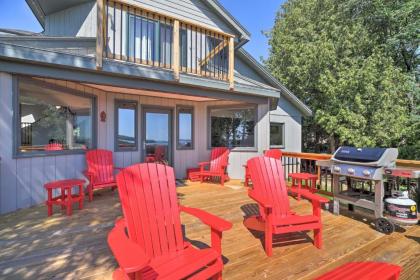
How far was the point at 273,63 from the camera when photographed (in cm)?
1620

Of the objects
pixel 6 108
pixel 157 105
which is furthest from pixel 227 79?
pixel 6 108

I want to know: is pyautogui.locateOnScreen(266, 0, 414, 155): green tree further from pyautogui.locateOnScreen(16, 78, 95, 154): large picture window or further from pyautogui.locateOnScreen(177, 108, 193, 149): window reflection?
pyautogui.locateOnScreen(16, 78, 95, 154): large picture window

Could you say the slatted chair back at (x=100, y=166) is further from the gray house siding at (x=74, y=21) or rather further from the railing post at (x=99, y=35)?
the gray house siding at (x=74, y=21)

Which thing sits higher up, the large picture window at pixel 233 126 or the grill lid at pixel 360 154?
the large picture window at pixel 233 126

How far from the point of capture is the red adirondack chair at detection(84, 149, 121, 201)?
16.4 ft

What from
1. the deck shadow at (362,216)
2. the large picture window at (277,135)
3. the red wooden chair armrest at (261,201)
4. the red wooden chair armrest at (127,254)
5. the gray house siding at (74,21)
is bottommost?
the deck shadow at (362,216)

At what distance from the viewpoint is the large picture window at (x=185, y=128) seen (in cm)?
772

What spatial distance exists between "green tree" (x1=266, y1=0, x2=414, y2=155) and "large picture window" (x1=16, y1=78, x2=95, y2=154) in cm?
1011

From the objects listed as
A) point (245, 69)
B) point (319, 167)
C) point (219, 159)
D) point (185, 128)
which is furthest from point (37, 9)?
point (319, 167)

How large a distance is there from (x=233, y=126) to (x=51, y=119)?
477cm

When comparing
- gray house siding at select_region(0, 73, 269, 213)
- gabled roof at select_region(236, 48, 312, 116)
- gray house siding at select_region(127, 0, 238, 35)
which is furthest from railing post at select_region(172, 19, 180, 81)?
gabled roof at select_region(236, 48, 312, 116)

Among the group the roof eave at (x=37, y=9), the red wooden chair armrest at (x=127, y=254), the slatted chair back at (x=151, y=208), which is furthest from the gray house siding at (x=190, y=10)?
the red wooden chair armrest at (x=127, y=254)

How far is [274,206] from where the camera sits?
3.21 metres

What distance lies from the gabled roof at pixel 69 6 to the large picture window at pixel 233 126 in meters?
2.78
